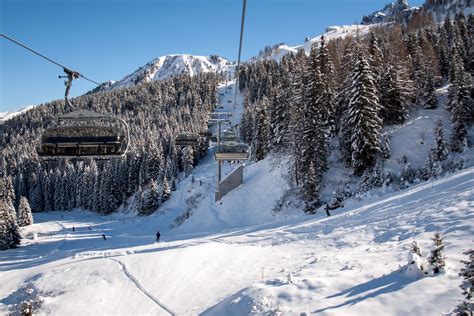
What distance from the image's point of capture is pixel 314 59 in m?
37.4

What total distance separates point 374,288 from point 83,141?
10.6 m

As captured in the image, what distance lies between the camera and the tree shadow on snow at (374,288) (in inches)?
355

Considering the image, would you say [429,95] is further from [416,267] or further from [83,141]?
A: [83,141]

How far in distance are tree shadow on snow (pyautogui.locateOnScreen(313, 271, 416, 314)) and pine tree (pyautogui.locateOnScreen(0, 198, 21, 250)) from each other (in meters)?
52.4

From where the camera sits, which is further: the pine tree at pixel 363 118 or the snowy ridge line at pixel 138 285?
the pine tree at pixel 363 118

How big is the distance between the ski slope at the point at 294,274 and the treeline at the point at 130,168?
86.8 ft

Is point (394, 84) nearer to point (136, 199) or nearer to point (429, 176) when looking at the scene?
point (429, 176)

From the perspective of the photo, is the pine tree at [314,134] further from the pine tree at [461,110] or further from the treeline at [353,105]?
the pine tree at [461,110]

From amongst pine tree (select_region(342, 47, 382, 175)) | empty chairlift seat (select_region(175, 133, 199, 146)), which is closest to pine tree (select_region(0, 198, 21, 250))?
empty chairlift seat (select_region(175, 133, 199, 146))

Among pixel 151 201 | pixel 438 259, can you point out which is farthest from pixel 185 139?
pixel 151 201

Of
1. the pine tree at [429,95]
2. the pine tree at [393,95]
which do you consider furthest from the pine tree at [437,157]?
the pine tree at [429,95]

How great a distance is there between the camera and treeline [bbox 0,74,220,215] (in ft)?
251

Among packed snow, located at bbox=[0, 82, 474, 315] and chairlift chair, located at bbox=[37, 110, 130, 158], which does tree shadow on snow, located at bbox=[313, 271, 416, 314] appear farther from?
chairlift chair, located at bbox=[37, 110, 130, 158]

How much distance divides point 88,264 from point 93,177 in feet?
245
